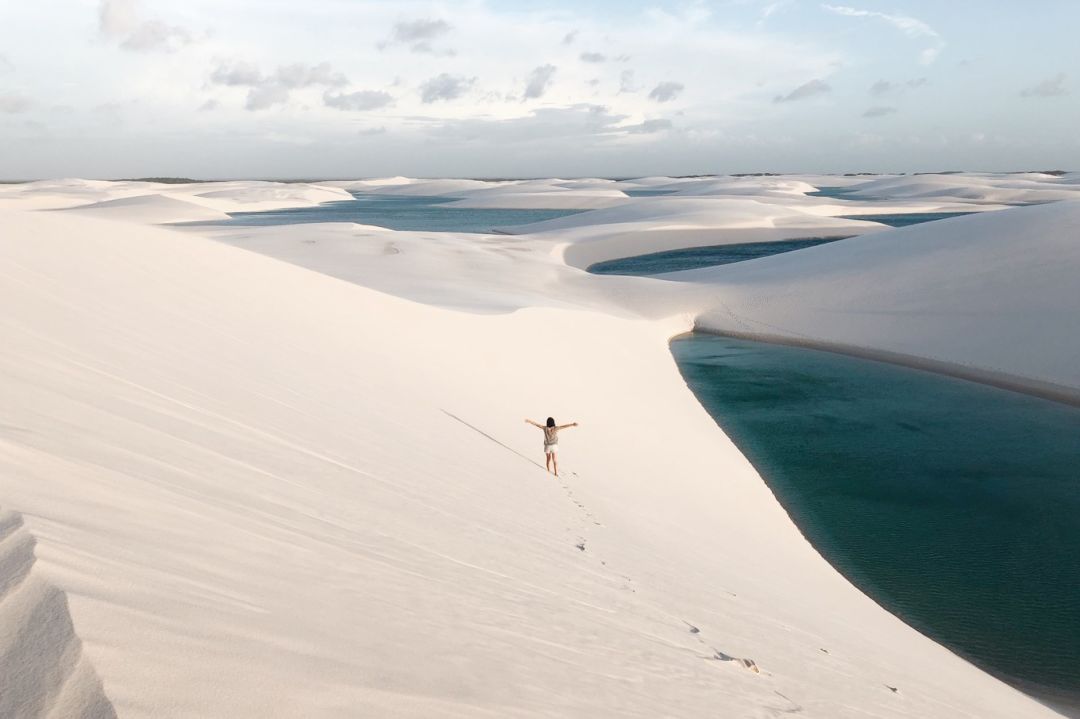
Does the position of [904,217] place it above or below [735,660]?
above

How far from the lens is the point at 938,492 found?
1200 centimetres

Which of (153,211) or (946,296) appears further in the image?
(153,211)

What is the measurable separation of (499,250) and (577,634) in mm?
35991

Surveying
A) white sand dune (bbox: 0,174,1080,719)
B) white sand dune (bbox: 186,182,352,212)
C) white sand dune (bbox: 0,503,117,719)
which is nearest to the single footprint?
white sand dune (bbox: 0,174,1080,719)

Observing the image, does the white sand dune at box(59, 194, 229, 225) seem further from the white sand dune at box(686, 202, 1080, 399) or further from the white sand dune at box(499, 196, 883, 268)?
the white sand dune at box(686, 202, 1080, 399)

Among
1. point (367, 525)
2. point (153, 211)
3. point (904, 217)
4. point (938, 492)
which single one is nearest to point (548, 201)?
point (904, 217)

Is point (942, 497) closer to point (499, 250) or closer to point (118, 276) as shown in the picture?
point (118, 276)

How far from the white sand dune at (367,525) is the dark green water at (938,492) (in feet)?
2.73

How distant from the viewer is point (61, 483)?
3.31 metres

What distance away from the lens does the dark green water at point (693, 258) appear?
4028cm

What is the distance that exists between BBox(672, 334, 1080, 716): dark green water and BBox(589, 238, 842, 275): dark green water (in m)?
20.2

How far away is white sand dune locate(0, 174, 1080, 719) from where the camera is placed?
266cm

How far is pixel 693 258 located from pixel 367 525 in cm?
4115

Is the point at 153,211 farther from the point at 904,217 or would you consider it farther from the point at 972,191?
the point at 972,191
